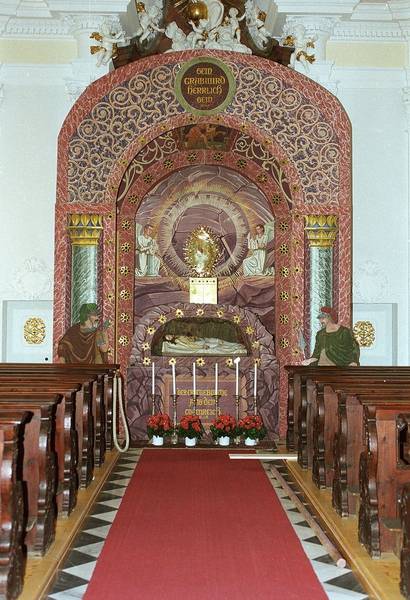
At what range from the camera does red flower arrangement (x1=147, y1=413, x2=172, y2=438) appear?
10148mm

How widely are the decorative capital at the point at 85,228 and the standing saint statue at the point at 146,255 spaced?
51.4 inches

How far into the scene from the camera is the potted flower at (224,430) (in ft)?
33.2

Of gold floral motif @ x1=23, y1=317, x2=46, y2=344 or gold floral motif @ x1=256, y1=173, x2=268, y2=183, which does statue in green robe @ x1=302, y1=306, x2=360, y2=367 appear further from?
gold floral motif @ x1=23, y1=317, x2=46, y2=344

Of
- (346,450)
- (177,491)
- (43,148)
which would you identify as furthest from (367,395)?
(43,148)

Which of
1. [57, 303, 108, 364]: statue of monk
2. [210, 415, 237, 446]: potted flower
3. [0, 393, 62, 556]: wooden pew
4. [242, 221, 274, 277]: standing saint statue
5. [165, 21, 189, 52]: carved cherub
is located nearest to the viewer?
[0, 393, 62, 556]: wooden pew

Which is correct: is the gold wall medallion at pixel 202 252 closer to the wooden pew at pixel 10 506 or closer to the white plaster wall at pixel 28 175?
the white plaster wall at pixel 28 175

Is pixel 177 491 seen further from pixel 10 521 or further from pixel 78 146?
pixel 78 146

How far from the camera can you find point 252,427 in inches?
401

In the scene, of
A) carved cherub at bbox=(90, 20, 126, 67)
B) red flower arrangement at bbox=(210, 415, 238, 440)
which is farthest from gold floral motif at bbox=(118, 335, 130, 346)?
carved cherub at bbox=(90, 20, 126, 67)

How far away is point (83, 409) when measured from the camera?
7.36m

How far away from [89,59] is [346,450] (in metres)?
7.79

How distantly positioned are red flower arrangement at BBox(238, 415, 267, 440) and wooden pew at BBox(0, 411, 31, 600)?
240 inches

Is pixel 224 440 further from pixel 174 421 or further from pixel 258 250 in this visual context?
pixel 258 250

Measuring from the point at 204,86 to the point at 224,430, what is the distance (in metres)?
4.86
